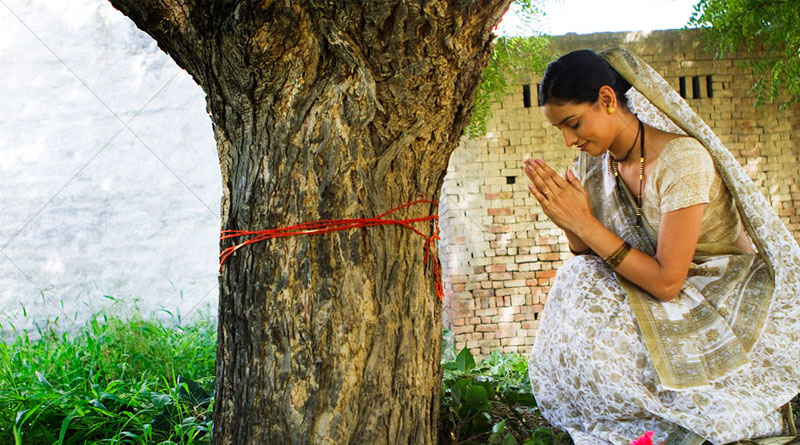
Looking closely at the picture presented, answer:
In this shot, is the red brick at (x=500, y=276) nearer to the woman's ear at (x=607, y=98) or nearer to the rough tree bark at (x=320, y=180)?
the woman's ear at (x=607, y=98)

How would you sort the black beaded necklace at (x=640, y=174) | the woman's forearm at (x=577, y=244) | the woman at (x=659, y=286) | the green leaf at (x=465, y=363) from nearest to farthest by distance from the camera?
the woman at (x=659, y=286) < the black beaded necklace at (x=640, y=174) < the woman's forearm at (x=577, y=244) < the green leaf at (x=465, y=363)

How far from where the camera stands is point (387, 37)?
1.76 metres

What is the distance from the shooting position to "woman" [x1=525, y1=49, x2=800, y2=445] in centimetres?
211

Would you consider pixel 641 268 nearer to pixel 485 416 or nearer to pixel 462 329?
pixel 485 416

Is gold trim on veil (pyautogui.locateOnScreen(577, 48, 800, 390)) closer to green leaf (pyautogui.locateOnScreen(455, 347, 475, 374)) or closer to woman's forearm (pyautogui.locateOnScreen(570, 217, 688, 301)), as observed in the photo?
woman's forearm (pyautogui.locateOnScreen(570, 217, 688, 301))

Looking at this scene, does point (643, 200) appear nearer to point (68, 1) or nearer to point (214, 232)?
point (214, 232)

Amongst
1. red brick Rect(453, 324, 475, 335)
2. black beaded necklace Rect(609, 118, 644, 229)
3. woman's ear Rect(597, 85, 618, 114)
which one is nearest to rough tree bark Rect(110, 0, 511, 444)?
woman's ear Rect(597, 85, 618, 114)

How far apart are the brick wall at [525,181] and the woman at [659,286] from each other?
3246mm

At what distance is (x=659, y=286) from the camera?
87.3 inches

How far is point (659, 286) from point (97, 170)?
514 centimetres

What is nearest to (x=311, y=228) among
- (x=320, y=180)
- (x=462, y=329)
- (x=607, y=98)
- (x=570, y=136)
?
(x=320, y=180)

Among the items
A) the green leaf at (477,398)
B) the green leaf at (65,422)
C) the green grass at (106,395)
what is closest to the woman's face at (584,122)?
the green leaf at (477,398)

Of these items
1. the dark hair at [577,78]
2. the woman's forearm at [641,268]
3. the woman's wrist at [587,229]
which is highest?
the dark hair at [577,78]

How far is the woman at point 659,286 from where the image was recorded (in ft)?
6.93
